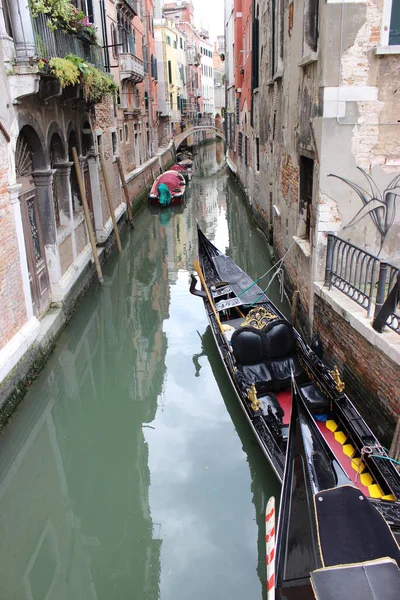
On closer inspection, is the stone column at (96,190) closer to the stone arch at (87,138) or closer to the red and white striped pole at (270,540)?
the stone arch at (87,138)

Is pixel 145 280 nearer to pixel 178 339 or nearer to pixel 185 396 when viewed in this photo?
pixel 178 339

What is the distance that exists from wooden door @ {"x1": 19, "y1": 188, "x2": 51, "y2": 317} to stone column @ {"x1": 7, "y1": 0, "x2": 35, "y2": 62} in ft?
4.37

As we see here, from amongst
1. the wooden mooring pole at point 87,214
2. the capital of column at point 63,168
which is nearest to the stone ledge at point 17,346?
the capital of column at point 63,168

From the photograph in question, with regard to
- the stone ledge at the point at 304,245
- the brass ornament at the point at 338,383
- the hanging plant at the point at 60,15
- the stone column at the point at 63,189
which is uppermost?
the hanging plant at the point at 60,15

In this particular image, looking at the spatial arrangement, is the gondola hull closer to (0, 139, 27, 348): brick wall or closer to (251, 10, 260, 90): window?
(251, 10, 260, 90): window

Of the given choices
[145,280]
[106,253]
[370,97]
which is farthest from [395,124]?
[106,253]

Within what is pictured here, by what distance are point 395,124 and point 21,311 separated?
12.3 ft

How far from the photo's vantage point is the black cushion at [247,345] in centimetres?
438

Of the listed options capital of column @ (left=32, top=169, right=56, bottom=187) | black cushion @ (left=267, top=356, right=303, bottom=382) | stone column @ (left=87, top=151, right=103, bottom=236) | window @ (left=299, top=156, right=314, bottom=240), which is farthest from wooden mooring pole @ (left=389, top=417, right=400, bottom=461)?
stone column @ (left=87, top=151, right=103, bottom=236)

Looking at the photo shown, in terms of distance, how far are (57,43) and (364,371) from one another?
4.94m

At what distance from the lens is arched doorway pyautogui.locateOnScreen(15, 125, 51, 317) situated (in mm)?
5367

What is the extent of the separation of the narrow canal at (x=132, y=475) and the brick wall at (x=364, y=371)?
2.88 ft

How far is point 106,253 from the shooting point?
9.50 metres

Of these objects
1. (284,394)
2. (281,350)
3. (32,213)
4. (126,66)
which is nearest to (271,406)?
(284,394)
